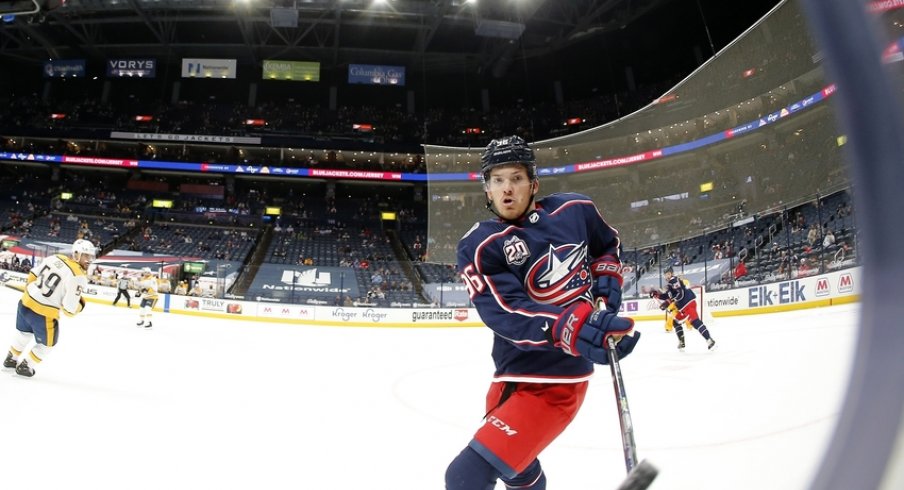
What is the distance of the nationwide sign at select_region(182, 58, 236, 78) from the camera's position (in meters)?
27.0

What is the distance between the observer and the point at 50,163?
27.2 m

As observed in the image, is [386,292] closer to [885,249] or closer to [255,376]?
[255,376]

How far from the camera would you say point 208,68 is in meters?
27.3

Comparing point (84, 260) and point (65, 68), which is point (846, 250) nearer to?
point (84, 260)

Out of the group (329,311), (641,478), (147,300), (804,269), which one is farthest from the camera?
(329,311)

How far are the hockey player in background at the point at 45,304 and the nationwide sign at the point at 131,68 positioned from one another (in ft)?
88.9

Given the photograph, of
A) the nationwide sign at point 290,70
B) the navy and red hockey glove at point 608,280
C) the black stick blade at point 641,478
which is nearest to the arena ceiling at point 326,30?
the nationwide sign at point 290,70

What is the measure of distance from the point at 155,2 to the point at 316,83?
9081 mm

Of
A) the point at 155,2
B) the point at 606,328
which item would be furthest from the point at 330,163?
the point at 606,328

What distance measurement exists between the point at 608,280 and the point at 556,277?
248 mm

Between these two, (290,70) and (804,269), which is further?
(290,70)

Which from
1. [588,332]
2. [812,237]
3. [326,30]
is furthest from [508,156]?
[326,30]

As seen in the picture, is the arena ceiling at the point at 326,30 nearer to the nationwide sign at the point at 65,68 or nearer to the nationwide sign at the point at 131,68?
the nationwide sign at the point at 65,68

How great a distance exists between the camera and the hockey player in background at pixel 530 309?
57.1 inches
